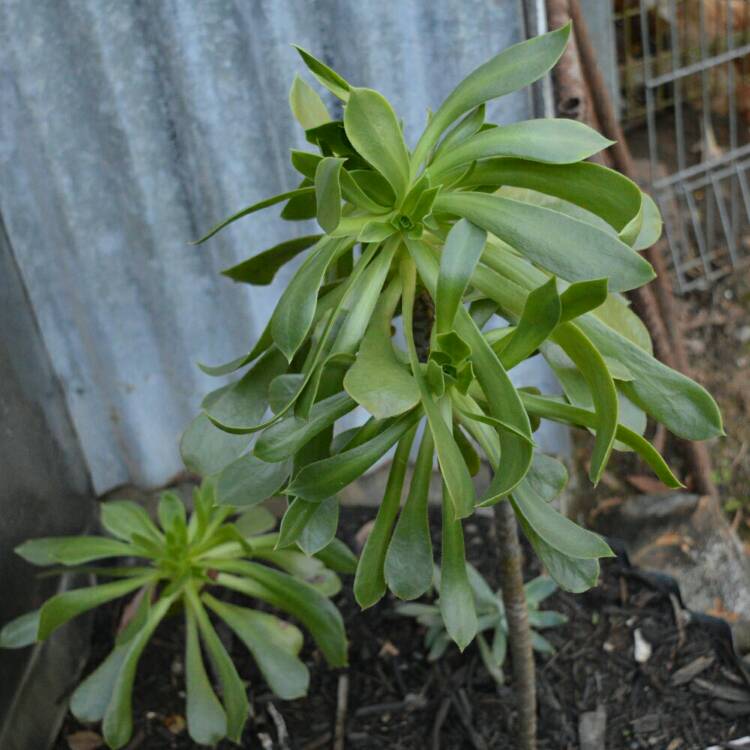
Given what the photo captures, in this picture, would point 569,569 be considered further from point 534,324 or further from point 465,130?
point 465,130

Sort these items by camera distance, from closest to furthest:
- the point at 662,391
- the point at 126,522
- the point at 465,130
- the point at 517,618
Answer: the point at 662,391
the point at 465,130
the point at 517,618
the point at 126,522

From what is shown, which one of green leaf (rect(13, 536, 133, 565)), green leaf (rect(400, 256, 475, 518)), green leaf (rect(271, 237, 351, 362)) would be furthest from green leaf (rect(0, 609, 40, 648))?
green leaf (rect(400, 256, 475, 518))

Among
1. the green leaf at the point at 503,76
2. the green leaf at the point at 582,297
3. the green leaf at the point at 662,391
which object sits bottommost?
the green leaf at the point at 662,391

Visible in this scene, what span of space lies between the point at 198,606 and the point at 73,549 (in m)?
0.26

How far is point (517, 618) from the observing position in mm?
1624

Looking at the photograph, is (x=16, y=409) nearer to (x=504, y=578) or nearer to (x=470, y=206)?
(x=504, y=578)

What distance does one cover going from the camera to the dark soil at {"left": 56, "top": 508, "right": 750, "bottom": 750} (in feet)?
6.10

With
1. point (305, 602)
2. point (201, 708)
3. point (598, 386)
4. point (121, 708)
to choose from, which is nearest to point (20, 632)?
point (121, 708)

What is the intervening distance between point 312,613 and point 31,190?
107cm

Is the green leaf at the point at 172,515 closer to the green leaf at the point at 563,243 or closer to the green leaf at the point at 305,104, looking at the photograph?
the green leaf at the point at 305,104

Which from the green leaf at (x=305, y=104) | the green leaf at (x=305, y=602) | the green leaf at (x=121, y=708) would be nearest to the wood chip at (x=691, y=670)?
the green leaf at (x=305, y=602)

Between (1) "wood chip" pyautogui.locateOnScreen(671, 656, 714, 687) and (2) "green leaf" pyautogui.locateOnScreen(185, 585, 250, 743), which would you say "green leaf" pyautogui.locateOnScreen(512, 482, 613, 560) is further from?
(1) "wood chip" pyautogui.locateOnScreen(671, 656, 714, 687)

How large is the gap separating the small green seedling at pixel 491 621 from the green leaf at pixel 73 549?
60 cm

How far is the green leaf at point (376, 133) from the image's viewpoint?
117 cm
